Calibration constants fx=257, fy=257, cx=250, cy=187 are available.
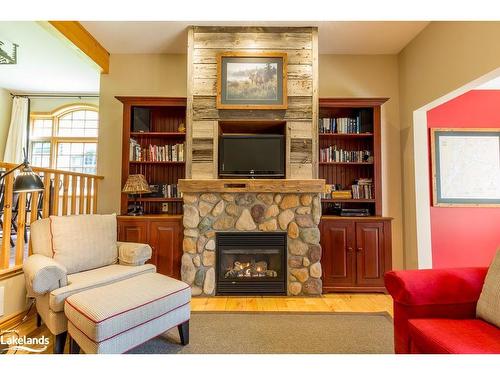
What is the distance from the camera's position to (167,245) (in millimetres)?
3064

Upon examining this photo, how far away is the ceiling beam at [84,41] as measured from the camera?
2.78 m

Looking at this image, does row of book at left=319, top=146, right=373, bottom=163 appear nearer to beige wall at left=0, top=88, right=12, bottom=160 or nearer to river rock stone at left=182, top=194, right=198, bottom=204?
river rock stone at left=182, top=194, right=198, bottom=204

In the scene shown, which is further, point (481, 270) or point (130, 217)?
point (130, 217)

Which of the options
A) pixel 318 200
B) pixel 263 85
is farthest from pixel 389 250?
pixel 263 85

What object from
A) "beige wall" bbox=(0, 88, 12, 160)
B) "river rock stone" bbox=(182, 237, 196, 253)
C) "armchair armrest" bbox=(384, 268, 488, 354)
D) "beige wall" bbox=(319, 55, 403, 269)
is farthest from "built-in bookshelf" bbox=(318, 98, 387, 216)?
"beige wall" bbox=(0, 88, 12, 160)

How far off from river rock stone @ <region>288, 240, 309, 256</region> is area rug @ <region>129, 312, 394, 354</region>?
66 cm

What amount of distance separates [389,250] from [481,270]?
156 centimetres

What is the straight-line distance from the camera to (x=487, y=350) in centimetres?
111

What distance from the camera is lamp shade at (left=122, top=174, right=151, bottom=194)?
311cm

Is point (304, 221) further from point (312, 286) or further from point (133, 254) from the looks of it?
point (133, 254)

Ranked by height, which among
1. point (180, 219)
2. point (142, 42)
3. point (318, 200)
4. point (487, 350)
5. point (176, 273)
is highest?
point (142, 42)

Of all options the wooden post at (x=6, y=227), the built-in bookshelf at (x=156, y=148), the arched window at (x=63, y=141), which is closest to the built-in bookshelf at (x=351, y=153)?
the built-in bookshelf at (x=156, y=148)

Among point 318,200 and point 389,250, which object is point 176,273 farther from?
point 389,250

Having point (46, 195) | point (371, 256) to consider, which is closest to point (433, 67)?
point (371, 256)
